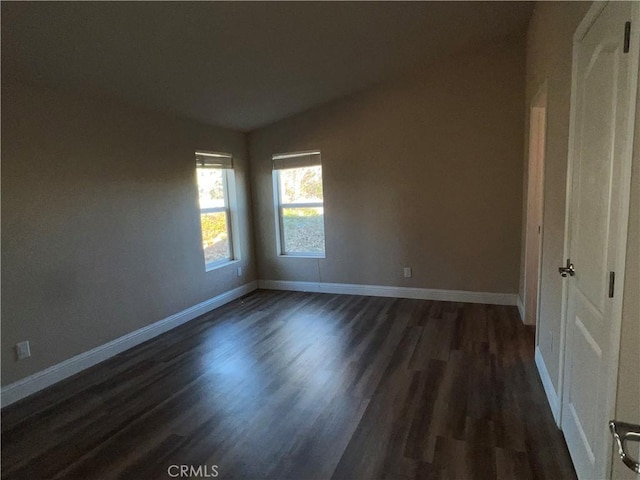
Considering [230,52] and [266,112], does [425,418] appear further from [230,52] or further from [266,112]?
[266,112]

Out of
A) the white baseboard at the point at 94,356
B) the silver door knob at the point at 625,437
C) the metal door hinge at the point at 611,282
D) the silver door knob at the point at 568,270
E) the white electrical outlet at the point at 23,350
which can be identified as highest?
the metal door hinge at the point at 611,282

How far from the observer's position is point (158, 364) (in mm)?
3152

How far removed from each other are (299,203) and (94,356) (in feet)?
9.70

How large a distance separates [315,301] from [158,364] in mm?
2067

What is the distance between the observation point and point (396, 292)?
470 cm

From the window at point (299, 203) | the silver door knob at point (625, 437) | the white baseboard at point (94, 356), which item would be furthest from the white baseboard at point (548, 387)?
the white baseboard at point (94, 356)

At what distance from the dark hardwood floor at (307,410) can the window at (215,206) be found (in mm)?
1311

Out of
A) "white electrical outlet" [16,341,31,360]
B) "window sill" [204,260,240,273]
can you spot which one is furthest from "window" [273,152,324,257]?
"white electrical outlet" [16,341,31,360]

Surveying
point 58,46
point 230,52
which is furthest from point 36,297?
point 230,52

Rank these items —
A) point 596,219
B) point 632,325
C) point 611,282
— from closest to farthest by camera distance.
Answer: point 632,325 < point 611,282 < point 596,219

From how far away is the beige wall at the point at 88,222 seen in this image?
265 cm

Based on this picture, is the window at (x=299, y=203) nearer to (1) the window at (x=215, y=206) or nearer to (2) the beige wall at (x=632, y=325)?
(1) the window at (x=215, y=206)

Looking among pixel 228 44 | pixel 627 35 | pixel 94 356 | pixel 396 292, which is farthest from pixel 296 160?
pixel 627 35

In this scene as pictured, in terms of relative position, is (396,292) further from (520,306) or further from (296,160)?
(296,160)
